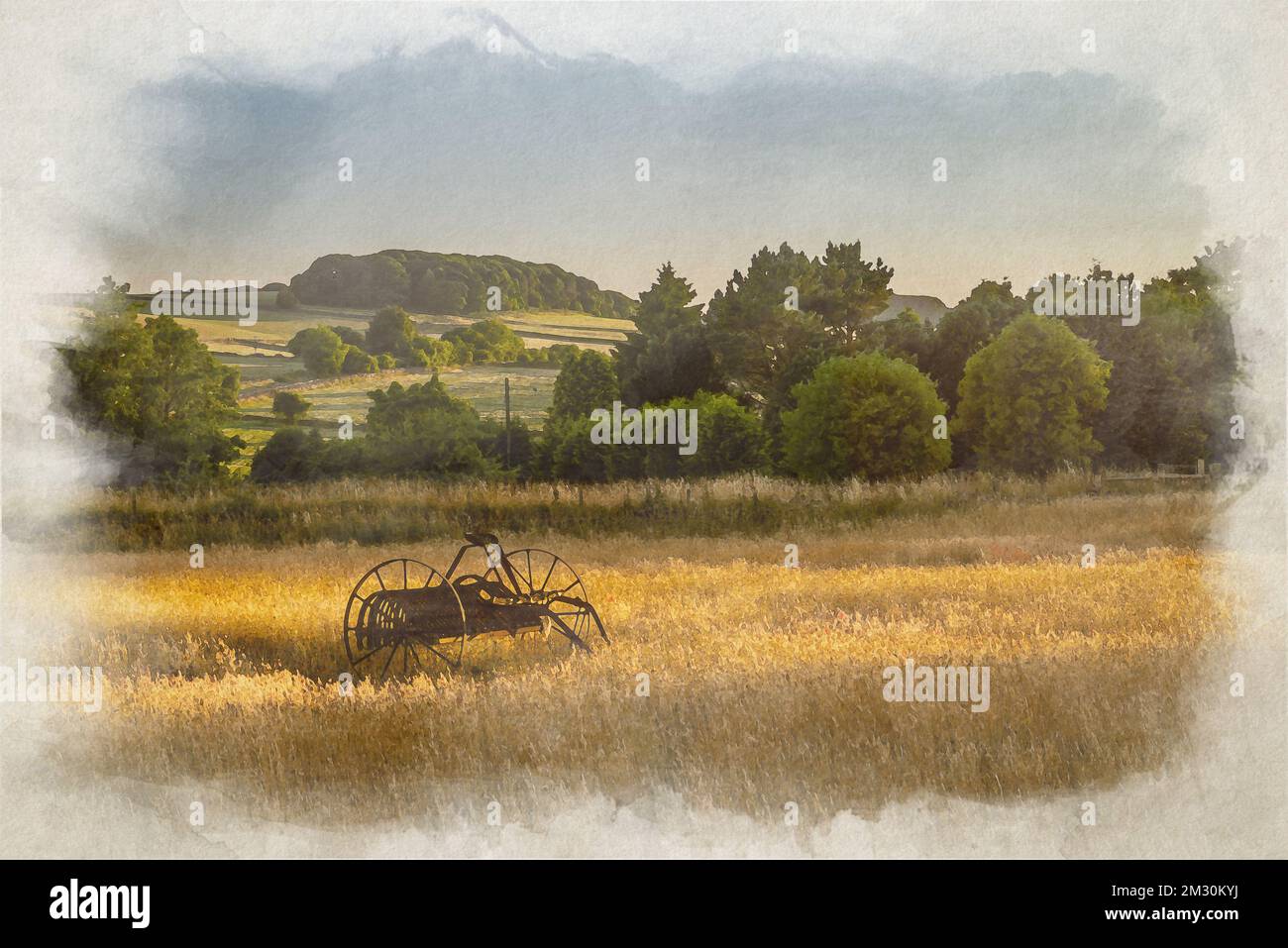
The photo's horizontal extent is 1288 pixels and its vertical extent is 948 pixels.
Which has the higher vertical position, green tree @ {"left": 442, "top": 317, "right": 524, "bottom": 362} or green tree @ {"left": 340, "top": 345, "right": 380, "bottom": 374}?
green tree @ {"left": 442, "top": 317, "right": 524, "bottom": 362}

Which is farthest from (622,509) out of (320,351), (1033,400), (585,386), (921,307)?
(921,307)

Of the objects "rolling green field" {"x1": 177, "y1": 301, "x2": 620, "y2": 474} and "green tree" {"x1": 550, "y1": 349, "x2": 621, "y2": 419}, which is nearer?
"rolling green field" {"x1": 177, "y1": 301, "x2": 620, "y2": 474}

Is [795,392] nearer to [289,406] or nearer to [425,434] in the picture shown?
[425,434]

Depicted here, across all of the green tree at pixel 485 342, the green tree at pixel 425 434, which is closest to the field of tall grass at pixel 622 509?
the green tree at pixel 425 434

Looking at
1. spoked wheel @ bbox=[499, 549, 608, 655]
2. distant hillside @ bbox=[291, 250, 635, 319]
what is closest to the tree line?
distant hillside @ bbox=[291, 250, 635, 319]

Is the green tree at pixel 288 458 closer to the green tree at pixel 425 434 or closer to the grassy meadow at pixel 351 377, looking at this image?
the grassy meadow at pixel 351 377

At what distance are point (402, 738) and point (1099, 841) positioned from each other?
391cm

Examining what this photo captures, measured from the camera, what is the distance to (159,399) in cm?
1838

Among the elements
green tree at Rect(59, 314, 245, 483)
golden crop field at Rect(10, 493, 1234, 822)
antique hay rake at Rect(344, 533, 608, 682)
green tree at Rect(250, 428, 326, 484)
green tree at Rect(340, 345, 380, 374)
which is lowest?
golden crop field at Rect(10, 493, 1234, 822)

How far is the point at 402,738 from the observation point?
645cm

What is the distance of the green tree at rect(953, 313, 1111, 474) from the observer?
20484 millimetres

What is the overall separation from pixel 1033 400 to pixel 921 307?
6.99 meters

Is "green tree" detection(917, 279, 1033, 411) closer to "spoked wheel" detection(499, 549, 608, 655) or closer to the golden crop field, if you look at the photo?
the golden crop field

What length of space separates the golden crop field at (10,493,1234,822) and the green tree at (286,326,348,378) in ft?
40.3
